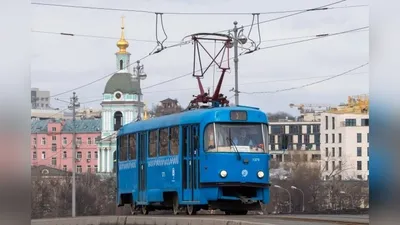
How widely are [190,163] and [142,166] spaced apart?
3.77 m

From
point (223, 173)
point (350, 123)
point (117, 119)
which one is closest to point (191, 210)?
point (223, 173)

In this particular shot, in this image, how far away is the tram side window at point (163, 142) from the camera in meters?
23.9

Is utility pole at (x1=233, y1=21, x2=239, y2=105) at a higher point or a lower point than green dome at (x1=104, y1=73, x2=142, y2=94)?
lower

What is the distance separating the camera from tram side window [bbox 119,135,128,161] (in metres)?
28.2

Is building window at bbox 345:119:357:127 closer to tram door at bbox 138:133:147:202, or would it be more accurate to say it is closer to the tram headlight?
tram door at bbox 138:133:147:202

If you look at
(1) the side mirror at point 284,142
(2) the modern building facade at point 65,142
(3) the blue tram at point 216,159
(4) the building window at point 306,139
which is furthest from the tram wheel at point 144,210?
(4) the building window at point 306,139

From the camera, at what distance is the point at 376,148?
475 cm

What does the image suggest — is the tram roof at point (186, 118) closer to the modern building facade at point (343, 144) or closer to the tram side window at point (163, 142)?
the tram side window at point (163, 142)

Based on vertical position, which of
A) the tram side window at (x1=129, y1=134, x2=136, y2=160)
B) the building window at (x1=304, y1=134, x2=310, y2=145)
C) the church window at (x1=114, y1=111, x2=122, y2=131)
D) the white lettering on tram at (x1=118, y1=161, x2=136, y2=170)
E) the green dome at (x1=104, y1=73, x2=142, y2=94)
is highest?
the green dome at (x1=104, y1=73, x2=142, y2=94)

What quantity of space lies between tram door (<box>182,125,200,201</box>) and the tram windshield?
38cm

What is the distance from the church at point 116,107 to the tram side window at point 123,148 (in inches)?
2149

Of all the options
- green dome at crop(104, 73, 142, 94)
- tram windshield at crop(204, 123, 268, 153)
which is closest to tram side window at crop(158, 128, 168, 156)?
tram windshield at crop(204, 123, 268, 153)

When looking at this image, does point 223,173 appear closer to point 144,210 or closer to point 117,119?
point 144,210

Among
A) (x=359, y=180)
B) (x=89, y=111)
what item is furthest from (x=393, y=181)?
(x=89, y=111)
